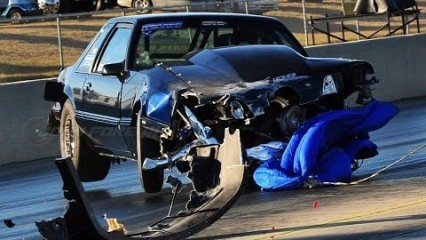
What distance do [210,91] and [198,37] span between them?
1.61 m

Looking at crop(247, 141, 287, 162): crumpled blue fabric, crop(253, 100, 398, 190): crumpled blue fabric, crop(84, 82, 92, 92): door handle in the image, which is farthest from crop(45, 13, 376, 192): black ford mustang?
crop(253, 100, 398, 190): crumpled blue fabric

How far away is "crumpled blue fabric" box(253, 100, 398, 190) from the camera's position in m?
9.63

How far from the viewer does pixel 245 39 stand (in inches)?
440

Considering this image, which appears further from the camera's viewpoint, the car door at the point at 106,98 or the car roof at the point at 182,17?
the car roof at the point at 182,17

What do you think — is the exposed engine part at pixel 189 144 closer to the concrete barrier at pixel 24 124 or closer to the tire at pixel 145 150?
the tire at pixel 145 150

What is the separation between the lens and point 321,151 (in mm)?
9766

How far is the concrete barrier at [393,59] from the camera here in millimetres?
20078

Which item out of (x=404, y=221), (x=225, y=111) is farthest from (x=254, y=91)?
(x=404, y=221)

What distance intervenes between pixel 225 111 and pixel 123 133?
1.48m

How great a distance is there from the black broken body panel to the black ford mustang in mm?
11

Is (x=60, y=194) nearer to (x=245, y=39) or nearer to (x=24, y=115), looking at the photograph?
(x=245, y=39)

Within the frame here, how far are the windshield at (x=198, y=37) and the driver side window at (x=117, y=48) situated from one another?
7.0 inches

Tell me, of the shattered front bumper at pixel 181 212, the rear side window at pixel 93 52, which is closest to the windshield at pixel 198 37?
the rear side window at pixel 93 52

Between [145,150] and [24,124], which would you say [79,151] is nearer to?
[145,150]
